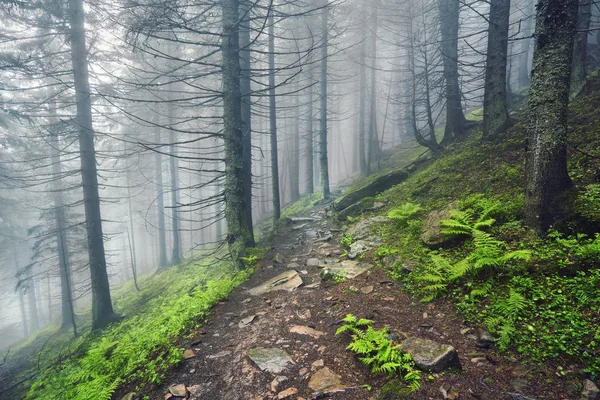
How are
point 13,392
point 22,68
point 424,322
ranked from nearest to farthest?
point 424,322, point 13,392, point 22,68

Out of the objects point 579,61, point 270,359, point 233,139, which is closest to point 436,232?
point 270,359

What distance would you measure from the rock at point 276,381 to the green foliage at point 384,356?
0.82m

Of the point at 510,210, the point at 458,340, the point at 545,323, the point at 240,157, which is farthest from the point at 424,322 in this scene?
the point at 240,157

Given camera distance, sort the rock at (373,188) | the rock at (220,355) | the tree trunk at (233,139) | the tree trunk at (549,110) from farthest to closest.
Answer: the rock at (373,188), the tree trunk at (233,139), the rock at (220,355), the tree trunk at (549,110)

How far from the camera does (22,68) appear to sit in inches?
356

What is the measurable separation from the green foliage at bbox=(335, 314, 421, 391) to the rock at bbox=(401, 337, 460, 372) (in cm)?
9

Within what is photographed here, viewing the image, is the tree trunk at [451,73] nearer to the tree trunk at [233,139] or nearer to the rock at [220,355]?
the tree trunk at [233,139]

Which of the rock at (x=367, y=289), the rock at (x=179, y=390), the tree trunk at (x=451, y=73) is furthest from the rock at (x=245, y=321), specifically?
the tree trunk at (x=451, y=73)

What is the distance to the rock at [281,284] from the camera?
5434 millimetres

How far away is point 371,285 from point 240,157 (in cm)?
462

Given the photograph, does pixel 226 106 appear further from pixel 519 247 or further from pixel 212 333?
pixel 519 247

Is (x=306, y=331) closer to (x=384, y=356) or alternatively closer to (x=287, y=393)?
(x=287, y=393)

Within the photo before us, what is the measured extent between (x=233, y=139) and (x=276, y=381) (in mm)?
5618

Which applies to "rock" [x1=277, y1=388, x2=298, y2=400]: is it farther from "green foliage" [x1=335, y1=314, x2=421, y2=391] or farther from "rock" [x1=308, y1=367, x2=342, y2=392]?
"green foliage" [x1=335, y1=314, x2=421, y2=391]
